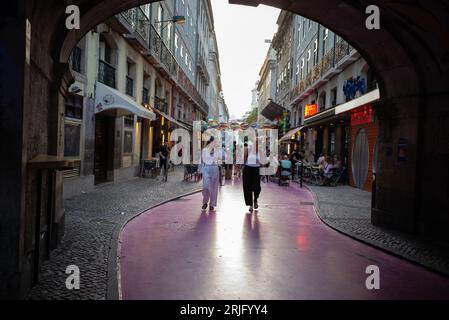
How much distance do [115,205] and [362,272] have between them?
6750 millimetres

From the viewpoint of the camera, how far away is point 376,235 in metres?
7.29

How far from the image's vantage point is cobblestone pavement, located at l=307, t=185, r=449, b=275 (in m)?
5.79

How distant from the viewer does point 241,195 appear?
13352mm

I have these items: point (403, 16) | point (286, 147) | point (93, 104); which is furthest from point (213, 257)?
point (286, 147)

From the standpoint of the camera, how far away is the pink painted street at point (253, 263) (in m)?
4.27

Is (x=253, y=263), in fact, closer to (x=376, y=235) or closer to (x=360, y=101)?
(x=376, y=235)

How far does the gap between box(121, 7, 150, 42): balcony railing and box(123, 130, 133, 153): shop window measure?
14.9 ft

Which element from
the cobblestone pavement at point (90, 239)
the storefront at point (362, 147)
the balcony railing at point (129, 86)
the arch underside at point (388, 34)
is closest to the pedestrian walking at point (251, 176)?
the cobblestone pavement at point (90, 239)

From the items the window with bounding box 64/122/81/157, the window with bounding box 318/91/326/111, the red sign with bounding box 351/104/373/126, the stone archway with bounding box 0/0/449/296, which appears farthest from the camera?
the window with bounding box 318/91/326/111

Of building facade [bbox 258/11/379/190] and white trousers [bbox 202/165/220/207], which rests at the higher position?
building facade [bbox 258/11/379/190]

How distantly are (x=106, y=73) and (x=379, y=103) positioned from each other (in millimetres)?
10523

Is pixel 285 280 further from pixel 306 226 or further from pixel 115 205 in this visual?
pixel 115 205

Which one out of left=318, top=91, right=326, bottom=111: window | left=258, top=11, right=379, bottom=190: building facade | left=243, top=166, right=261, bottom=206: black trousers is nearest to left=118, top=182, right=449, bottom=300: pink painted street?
left=243, top=166, right=261, bottom=206: black trousers

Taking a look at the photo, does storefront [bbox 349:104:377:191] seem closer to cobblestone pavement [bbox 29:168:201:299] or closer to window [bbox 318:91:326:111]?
window [bbox 318:91:326:111]
